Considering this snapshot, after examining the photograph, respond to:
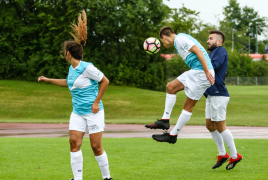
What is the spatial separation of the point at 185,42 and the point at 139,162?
304cm

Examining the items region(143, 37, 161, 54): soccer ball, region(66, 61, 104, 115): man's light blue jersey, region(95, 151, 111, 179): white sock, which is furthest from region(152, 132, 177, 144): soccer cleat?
region(143, 37, 161, 54): soccer ball

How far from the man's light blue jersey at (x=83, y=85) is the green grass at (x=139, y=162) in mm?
1474

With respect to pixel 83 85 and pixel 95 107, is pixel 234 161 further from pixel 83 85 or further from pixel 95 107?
pixel 83 85

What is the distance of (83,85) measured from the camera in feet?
17.2

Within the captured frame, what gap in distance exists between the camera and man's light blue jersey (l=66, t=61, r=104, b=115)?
521 centimetres

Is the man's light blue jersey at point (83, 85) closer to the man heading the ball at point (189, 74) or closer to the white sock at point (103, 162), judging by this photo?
the white sock at point (103, 162)

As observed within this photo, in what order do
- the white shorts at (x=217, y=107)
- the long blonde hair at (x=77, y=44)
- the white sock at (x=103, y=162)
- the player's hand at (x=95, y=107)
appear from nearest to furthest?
the player's hand at (x=95, y=107)
the long blonde hair at (x=77, y=44)
the white sock at (x=103, y=162)
the white shorts at (x=217, y=107)

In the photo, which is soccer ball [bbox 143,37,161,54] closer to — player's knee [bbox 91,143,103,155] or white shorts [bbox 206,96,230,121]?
white shorts [bbox 206,96,230,121]

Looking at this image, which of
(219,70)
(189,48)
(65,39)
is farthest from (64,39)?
(189,48)

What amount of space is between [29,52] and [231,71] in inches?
1798

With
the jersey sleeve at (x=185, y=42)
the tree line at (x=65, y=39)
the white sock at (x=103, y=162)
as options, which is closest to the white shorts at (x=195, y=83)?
the jersey sleeve at (x=185, y=42)

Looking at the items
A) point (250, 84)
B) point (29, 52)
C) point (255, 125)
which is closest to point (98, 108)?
point (255, 125)

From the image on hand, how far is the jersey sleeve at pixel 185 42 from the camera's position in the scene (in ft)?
18.6

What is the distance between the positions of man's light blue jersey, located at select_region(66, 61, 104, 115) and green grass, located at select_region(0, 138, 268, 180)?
1.47 metres
